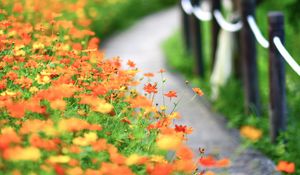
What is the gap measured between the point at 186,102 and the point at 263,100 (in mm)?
815

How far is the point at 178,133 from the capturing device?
3.09 metres

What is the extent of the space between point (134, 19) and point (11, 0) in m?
8.21

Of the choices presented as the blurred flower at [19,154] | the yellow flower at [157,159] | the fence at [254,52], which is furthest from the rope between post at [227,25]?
the blurred flower at [19,154]

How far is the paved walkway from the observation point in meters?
5.23

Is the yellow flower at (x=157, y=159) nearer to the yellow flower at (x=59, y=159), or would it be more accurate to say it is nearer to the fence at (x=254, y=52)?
the yellow flower at (x=59, y=159)

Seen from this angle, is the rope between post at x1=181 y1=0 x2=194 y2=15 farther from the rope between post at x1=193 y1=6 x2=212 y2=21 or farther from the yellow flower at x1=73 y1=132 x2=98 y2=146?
the yellow flower at x1=73 y1=132 x2=98 y2=146

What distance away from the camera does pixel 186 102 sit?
6945 millimetres

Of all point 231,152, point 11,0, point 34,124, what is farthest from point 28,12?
point 34,124

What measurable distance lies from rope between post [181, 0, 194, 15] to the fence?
0.09ft

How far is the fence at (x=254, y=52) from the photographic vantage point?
16.8 feet

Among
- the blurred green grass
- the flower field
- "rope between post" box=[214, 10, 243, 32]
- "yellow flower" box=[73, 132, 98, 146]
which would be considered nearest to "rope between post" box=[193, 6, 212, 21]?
"rope between post" box=[214, 10, 243, 32]

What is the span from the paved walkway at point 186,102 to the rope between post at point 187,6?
32.6 inches

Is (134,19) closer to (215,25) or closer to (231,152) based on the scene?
(215,25)

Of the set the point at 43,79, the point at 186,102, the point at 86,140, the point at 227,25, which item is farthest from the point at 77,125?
the point at 227,25
